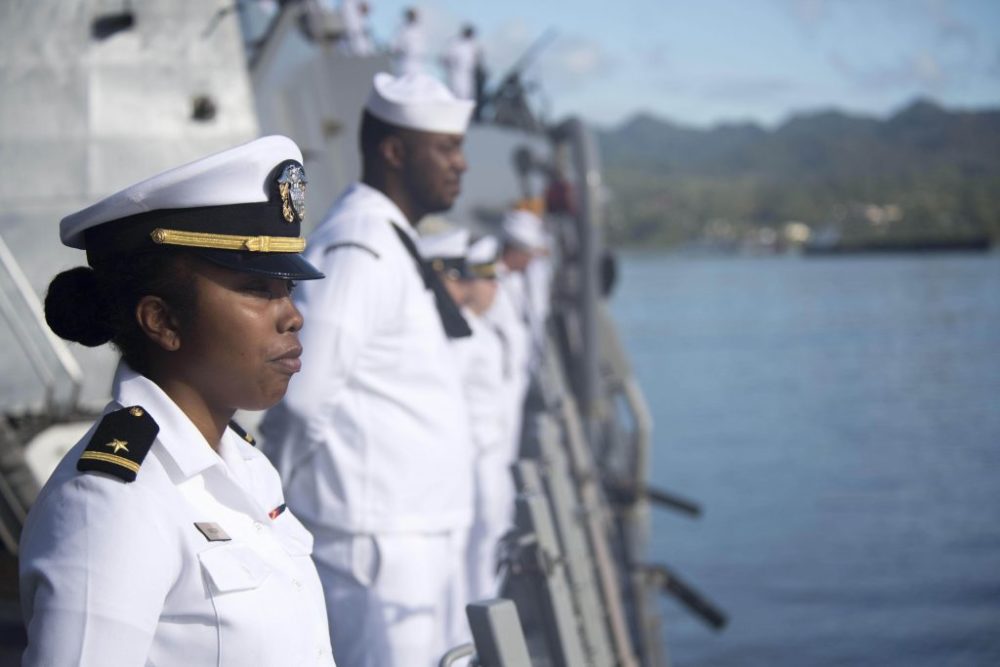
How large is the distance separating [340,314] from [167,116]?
1702 millimetres

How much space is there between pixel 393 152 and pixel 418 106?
0.12 m

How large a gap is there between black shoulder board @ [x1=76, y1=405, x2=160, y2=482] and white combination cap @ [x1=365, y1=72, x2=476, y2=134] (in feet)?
5.26

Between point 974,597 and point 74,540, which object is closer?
point 74,540

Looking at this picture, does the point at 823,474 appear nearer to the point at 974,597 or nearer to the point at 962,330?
the point at 974,597

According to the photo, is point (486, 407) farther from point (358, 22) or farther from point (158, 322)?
point (358, 22)

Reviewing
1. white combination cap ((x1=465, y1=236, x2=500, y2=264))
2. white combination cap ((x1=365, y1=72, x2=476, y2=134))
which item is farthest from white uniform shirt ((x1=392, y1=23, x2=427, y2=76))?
white combination cap ((x1=365, y1=72, x2=476, y2=134))

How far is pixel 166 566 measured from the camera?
4.53ft

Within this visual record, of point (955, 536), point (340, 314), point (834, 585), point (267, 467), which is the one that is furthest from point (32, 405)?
point (955, 536)

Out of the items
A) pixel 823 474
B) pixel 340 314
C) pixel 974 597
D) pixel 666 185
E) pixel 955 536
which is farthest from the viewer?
pixel 666 185

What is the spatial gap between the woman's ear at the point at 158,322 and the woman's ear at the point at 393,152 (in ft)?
5.01

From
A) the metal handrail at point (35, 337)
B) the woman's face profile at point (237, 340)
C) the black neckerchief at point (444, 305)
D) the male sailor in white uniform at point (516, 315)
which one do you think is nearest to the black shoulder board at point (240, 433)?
the woman's face profile at point (237, 340)

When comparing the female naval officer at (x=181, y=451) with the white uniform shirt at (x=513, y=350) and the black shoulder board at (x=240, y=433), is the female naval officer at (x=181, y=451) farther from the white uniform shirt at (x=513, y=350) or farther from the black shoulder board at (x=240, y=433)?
the white uniform shirt at (x=513, y=350)

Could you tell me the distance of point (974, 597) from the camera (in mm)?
16656

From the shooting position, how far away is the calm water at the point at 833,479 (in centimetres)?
1527
